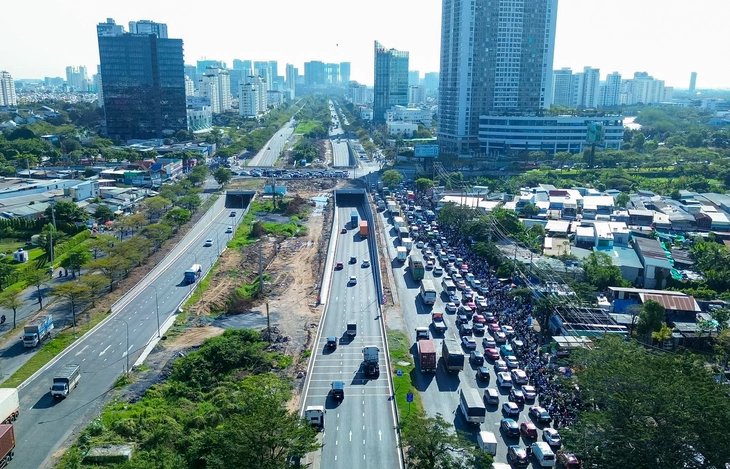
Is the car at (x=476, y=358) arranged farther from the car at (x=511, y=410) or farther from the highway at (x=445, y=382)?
the car at (x=511, y=410)

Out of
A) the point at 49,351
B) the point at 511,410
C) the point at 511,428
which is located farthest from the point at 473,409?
the point at 49,351

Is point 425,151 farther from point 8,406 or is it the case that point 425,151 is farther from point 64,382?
point 8,406

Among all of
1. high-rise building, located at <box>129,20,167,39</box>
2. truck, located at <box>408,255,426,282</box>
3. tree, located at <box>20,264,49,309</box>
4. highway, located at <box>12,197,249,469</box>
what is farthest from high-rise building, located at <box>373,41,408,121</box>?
tree, located at <box>20,264,49,309</box>

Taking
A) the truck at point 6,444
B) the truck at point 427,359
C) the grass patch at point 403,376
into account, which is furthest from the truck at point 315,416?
the truck at point 6,444

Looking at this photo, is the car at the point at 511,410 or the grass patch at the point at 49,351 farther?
the grass patch at the point at 49,351

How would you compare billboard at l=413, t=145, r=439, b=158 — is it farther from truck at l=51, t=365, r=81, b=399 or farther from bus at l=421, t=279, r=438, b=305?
truck at l=51, t=365, r=81, b=399

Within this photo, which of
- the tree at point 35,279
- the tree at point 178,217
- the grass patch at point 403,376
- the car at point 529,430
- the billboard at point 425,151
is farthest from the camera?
the billboard at point 425,151
